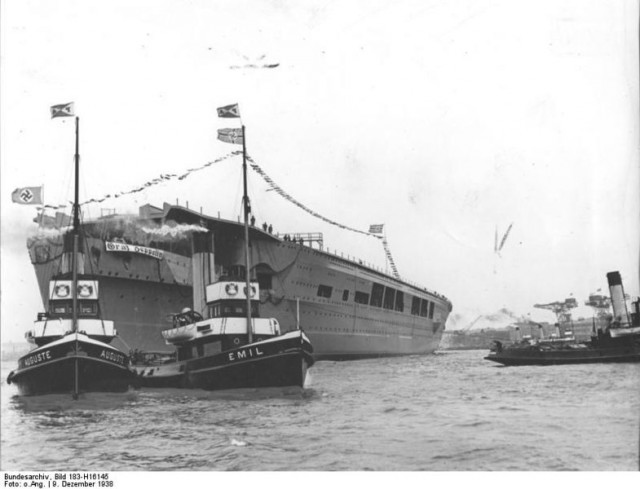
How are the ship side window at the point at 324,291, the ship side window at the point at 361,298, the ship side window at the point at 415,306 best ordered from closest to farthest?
the ship side window at the point at 324,291 < the ship side window at the point at 361,298 < the ship side window at the point at 415,306

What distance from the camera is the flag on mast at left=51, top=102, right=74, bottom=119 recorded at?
17892mm

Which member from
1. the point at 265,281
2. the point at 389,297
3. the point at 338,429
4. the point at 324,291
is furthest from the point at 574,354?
the point at 338,429

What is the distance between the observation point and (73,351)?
70.2ft

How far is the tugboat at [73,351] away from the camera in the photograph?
21.4 meters

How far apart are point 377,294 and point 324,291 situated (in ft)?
34.4

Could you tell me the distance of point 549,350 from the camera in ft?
114

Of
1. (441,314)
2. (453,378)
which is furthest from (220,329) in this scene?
(441,314)

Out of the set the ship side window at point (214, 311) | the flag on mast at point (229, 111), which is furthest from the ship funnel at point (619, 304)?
the flag on mast at point (229, 111)

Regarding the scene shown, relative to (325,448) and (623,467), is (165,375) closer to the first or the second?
(325,448)

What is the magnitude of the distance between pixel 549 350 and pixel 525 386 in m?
13.2

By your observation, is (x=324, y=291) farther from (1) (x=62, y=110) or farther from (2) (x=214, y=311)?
(1) (x=62, y=110)

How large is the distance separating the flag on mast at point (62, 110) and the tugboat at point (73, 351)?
2636mm

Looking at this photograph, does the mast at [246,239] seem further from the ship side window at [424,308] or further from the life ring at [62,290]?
the ship side window at [424,308]

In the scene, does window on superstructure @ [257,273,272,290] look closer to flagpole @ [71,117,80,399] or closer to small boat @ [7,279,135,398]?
small boat @ [7,279,135,398]
